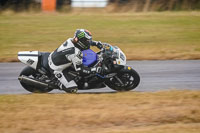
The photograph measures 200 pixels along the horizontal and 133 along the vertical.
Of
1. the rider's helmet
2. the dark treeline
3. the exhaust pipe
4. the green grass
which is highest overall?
the rider's helmet

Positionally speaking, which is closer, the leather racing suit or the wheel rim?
the leather racing suit

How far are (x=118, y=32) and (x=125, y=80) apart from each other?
10.4 m

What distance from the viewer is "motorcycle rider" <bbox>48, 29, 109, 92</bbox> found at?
9.14 metres

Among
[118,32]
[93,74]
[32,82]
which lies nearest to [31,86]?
[32,82]

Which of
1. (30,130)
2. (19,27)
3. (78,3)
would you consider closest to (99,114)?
(30,130)

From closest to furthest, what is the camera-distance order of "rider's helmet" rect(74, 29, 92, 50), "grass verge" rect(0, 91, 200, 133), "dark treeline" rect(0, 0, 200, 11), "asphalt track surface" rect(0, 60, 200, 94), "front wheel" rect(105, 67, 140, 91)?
"grass verge" rect(0, 91, 200, 133)
"rider's helmet" rect(74, 29, 92, 50)
"front wheel" rect(105, 67, 140, 91)
"asphalt track surface" rect(0, 60, 200, 94)
"dark treeline" rect(0, 0, 200, 11)

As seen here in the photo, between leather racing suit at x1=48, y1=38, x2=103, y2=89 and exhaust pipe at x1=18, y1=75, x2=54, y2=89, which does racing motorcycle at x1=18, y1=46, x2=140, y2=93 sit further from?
leather racing suit at x1=48, y1=38, x2=103, y2=89

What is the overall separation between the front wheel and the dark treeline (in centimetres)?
1574

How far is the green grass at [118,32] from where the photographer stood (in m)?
15.3

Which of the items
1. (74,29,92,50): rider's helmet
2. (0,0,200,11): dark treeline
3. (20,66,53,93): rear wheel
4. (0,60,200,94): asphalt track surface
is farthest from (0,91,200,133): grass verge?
(0,0,200,11): dark treeline

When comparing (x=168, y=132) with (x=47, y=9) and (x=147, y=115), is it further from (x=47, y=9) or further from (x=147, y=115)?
(x=47, y=9)

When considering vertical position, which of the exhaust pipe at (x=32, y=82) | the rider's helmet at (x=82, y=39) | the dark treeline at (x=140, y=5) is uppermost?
the rider's helmet at (x=82, y=39)

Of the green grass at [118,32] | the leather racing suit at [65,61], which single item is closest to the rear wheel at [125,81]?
the leather racing suit at [65,61]

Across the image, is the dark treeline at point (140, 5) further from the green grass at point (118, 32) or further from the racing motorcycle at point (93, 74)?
the racing motorcycle at point (93, 74)
